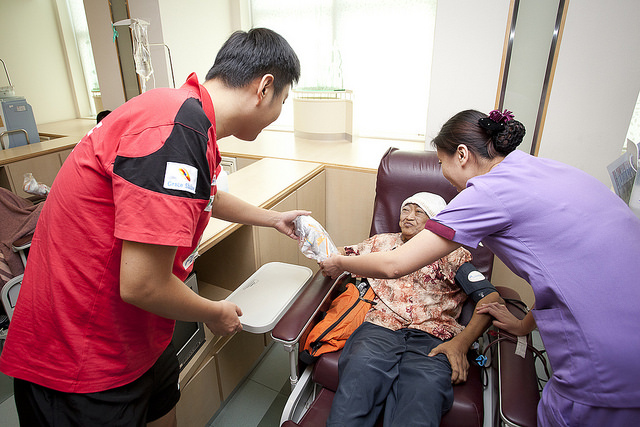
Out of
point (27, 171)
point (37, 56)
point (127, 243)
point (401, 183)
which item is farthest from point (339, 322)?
point (37, 56)

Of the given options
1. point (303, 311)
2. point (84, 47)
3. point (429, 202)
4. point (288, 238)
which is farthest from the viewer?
point (84, 47)

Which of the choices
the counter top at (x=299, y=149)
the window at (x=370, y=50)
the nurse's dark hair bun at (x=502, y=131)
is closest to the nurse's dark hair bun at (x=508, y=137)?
the nurse's dark hair bun at (x=502, y=131)

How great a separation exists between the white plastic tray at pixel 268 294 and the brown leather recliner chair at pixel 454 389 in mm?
66

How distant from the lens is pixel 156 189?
0.61 metres

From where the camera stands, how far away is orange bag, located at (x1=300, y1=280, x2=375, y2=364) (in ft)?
4.74

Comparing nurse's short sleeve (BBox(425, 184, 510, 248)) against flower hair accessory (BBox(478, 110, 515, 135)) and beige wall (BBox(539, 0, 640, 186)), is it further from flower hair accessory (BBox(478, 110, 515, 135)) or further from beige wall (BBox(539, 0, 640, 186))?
beige wall (BBox(539, 0, 640, 186))

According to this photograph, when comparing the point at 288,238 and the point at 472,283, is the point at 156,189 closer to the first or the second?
the point at 472,283

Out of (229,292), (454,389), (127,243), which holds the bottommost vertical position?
(229,292)

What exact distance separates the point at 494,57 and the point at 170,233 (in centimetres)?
228

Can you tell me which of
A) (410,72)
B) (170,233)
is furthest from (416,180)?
(410,72)

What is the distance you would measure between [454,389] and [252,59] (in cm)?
125

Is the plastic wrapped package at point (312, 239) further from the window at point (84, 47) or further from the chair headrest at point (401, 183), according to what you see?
the window at point (84, 47)

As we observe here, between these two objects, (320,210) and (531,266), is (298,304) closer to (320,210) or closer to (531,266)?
(531,266)

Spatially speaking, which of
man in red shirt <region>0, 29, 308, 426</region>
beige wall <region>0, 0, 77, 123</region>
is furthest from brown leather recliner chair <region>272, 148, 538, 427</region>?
beige wall <region>0, 0, 77, 123</region>
